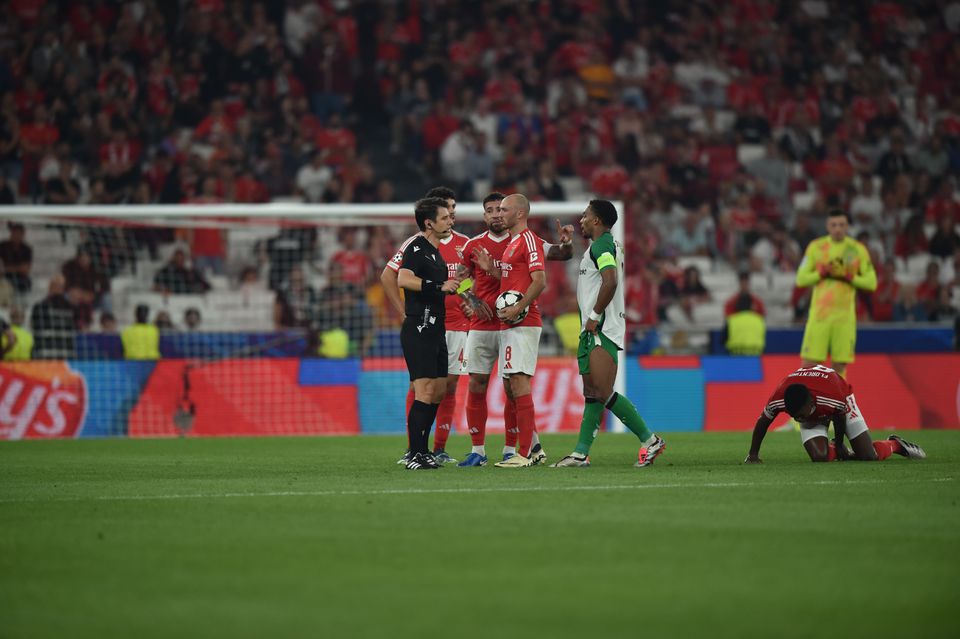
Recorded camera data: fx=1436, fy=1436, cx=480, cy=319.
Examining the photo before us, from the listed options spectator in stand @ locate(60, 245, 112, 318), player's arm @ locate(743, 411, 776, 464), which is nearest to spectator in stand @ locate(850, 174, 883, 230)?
spectator in stand @ locate(60, 245, 112, 318)

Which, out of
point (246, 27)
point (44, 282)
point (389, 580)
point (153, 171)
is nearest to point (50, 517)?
point (389, 580)

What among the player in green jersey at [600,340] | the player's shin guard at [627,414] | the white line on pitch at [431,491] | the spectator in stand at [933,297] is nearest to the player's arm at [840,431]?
the player in green jersey at [600,340]

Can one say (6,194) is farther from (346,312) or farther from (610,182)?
(610,182)

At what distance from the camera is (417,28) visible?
2825 centimetres

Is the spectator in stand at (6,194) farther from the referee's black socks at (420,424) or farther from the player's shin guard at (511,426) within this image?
the referee's black socks at (420,424)

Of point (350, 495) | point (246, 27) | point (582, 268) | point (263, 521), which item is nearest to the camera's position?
point (263, 521)

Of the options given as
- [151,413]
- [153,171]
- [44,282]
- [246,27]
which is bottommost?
[151,413]

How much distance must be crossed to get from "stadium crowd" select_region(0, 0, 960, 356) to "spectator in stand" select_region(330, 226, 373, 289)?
0.07m

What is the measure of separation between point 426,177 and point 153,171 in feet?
15.9

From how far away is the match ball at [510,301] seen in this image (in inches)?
472

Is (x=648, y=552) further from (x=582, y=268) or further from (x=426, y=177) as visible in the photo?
(x=426, y=177)

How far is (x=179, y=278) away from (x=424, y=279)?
11.2 m

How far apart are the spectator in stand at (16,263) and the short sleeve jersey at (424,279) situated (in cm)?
1058

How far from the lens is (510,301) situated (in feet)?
39.4
